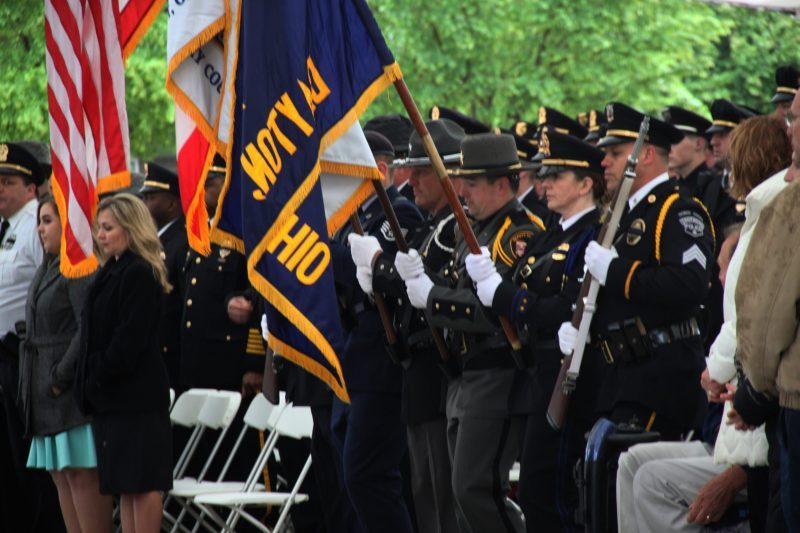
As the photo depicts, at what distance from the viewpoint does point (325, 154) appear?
7184 mm

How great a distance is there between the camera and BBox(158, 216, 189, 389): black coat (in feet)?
36.5

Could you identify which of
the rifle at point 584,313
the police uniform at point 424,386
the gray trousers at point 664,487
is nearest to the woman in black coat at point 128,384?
the police uniform at point 424,386

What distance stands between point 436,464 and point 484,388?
0.80 meters

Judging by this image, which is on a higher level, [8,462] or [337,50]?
[337,50]

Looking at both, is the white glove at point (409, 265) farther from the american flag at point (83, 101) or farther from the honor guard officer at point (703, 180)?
the honor guard officer at point (703, 180)

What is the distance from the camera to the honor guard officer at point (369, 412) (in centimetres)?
847

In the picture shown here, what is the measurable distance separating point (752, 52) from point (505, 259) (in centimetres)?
1857

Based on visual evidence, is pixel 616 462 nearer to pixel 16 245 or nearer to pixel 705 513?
pixel 705 513

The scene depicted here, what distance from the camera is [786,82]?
9.48 metres

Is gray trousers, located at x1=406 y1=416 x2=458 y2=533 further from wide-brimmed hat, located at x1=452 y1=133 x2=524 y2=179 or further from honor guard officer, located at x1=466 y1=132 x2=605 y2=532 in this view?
wide-brimmed hat, located at x1=452 y1=133 x2=524 y2=179

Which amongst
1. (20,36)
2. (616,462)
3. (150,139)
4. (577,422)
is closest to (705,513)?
(616,462)

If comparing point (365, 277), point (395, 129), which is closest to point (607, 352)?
point (365, 277)

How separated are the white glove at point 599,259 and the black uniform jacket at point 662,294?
0.09 feet

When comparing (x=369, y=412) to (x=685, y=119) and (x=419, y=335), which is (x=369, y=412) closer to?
(x=419, y=335)
